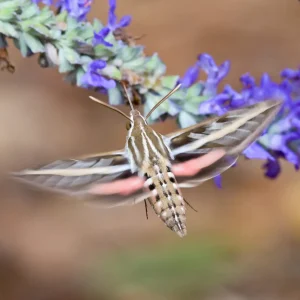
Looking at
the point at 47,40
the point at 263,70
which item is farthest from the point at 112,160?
the point at 263,70

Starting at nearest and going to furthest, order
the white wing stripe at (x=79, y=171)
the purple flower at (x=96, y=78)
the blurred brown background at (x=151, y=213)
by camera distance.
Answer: the white wing stripe at (x=79, y=171) → the purple flower at (x=96, y=78) → the blurred brown background at (x=151, y=213)

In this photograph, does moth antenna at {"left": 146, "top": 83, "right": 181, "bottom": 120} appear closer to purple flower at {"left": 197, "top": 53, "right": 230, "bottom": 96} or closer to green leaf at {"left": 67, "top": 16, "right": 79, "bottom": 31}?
purple flower at {"left": 197, "top": 53, "right": 230, "bottom": 96}

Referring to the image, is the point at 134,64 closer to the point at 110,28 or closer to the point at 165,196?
the point at 110,28

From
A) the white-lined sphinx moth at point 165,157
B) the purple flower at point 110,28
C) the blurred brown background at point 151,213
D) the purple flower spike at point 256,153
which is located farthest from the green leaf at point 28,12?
the blurred brown background at point 151,213

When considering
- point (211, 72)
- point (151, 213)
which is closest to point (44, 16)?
point (211, 72)

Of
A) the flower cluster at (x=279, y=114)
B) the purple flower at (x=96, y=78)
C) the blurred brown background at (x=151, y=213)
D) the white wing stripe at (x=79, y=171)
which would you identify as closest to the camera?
the white wing stripe at (x=79, y=171)

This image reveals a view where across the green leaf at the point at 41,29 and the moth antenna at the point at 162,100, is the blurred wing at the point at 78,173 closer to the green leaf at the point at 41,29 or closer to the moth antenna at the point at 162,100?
the moth antenna at the point at 162,100

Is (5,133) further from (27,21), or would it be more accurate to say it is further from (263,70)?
(27,21)
